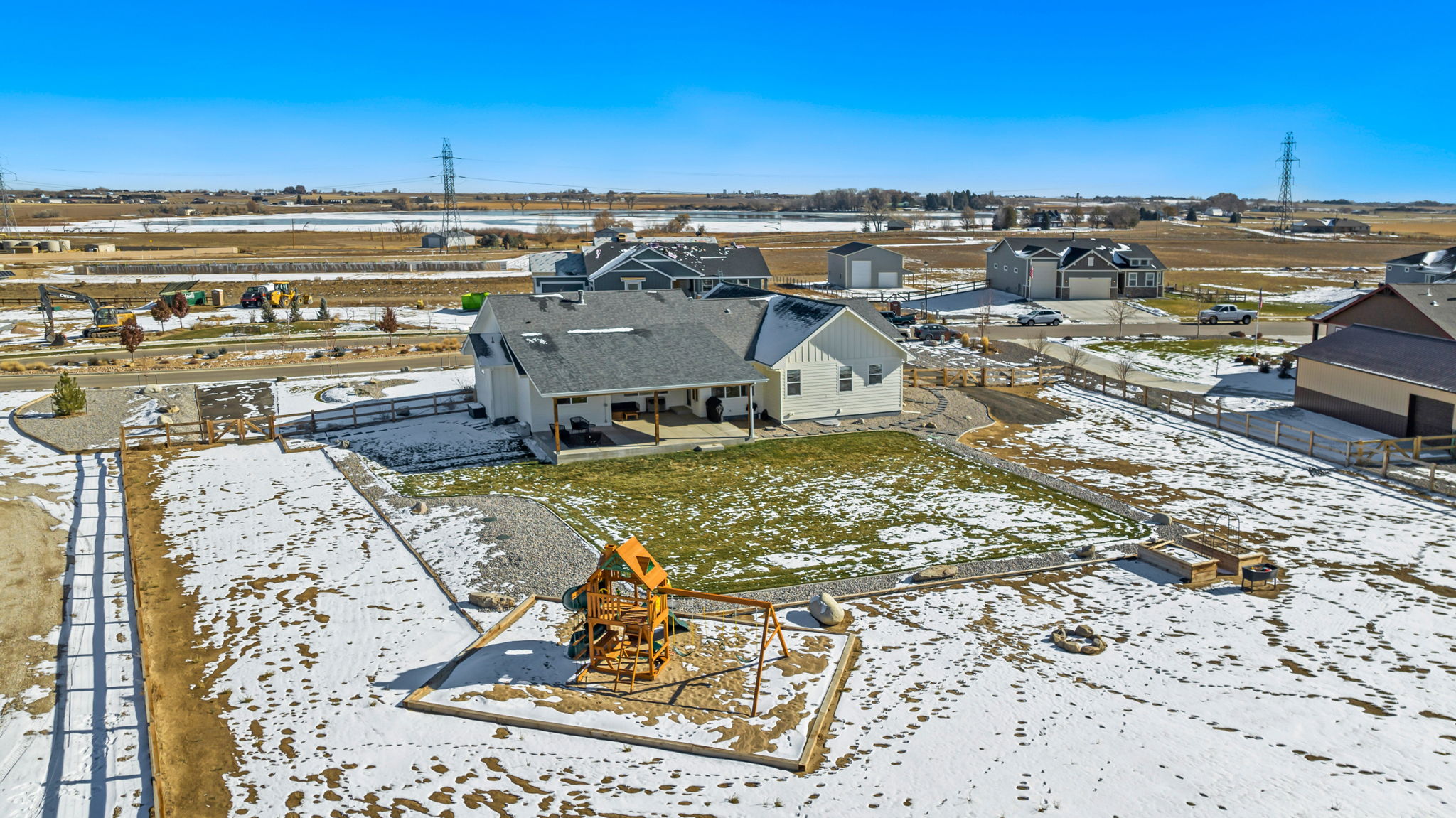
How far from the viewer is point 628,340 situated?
3459 centimetres

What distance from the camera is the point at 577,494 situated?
89.2 feet

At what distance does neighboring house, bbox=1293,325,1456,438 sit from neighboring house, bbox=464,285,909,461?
1569 centimetres

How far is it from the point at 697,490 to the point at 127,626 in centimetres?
1405

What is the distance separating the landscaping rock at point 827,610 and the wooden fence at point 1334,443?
753 inches

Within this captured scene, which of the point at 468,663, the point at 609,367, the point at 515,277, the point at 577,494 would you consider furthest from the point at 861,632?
the point at 515,277

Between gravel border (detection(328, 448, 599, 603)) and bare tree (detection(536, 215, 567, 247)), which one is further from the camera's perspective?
bare tree (detection(536, 215, 567, 247))

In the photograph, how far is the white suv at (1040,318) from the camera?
199 ft

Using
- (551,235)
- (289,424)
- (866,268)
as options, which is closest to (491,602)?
(289,424)

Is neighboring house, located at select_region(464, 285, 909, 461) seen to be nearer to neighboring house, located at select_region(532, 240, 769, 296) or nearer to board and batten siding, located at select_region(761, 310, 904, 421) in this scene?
board and batten siding, located at select_region(761, 310, 904, 421)

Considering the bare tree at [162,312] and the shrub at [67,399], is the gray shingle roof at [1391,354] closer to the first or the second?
the shrub at [67,399]

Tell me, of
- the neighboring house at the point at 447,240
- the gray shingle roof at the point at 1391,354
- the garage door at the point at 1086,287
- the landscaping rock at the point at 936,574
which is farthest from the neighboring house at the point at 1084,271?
the neighboring house at the point at 447,240

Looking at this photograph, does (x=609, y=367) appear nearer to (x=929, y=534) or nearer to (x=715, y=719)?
(x=929, y=534)

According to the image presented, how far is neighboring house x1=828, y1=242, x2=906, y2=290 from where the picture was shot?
264ft

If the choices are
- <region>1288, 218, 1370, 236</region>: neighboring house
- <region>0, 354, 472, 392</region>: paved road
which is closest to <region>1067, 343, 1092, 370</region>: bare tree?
<region>0, 354, 472, 392</region>: paved road
